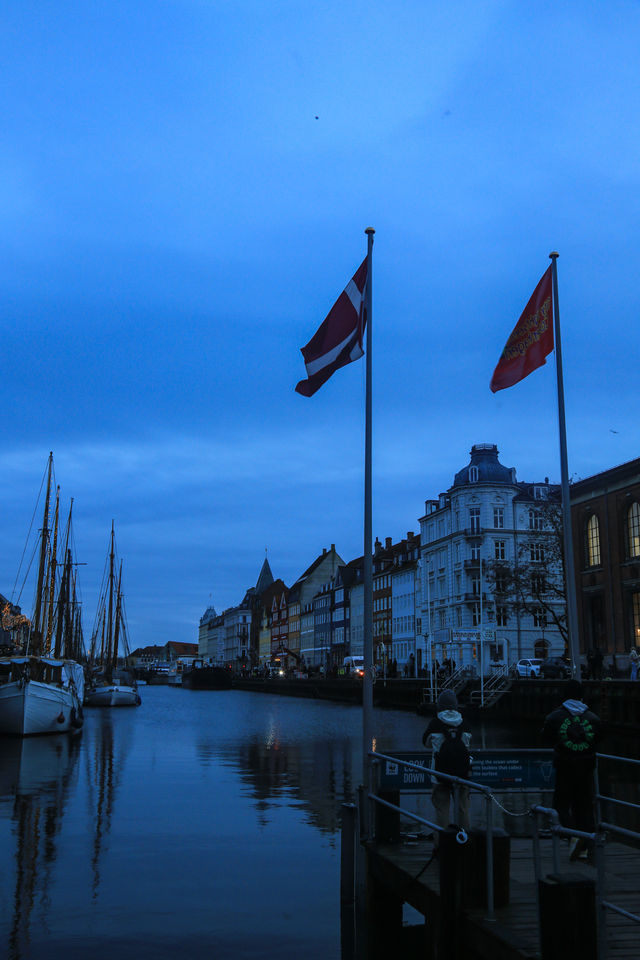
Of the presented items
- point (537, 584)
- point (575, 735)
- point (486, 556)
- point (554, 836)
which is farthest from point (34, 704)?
point (486, 556)

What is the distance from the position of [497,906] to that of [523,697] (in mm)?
49026

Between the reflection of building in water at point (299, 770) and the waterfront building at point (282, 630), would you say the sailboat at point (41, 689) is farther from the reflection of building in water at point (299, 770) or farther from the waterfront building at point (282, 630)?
the waterfront building at point (282, 630)

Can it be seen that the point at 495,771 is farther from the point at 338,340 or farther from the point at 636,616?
the point at 636,616

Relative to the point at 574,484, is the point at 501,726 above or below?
below

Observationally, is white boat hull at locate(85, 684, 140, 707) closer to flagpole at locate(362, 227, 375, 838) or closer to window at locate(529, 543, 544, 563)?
window at locate(529, 543, 544, 563)

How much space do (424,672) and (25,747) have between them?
50.4 m

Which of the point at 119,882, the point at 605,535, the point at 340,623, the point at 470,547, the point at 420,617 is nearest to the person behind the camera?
the point at 119,882

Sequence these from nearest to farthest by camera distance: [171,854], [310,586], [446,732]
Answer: [446,732], [171,854], [310,586]

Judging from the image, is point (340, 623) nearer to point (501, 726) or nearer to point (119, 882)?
point (501, 726)

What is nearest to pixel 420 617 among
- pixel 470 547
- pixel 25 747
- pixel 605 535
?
pixel 470 547

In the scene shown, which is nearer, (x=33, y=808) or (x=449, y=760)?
(x=449, y=760)

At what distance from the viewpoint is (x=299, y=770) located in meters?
29.7

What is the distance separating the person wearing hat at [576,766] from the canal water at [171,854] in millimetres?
3279

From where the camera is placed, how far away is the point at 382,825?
11.8 meters
